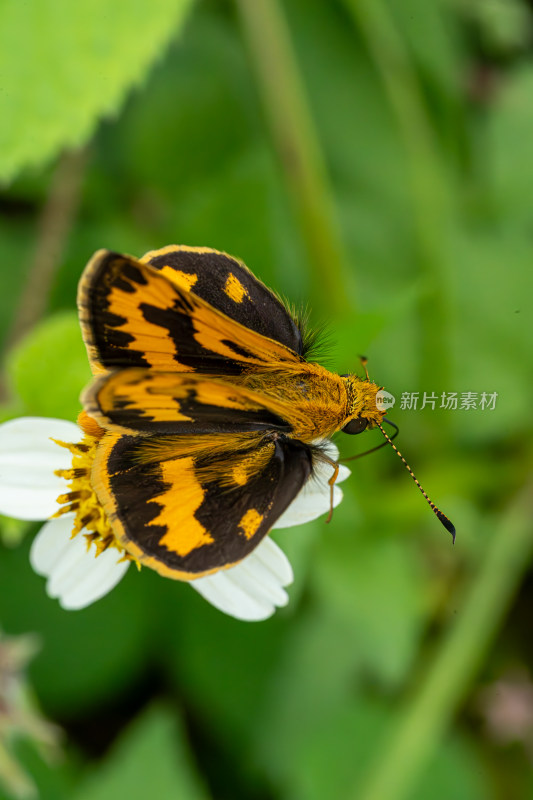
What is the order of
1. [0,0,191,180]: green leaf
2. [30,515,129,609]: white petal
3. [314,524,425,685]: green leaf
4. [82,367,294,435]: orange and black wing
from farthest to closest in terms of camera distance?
1. [314,524,425,685]: green leaf
2. [0,0,191,180]: green leaf
3. [30,515,129,609]: white petal
4. [82,367,294,435]: orange and black wing

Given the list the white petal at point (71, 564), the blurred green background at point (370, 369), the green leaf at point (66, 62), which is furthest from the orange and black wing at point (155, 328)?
the blurred green background at point (370, 369)

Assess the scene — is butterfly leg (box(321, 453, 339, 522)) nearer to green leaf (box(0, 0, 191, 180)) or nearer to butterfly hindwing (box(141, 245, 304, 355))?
butterfly hindwing (box(141, 245, 304, 355))

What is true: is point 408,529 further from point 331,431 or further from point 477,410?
point 331,431

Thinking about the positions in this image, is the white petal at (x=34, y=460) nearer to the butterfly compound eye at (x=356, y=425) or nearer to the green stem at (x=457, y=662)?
the butterfly compound eye at (x=356, y=425)

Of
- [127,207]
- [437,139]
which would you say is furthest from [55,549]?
[437,139]

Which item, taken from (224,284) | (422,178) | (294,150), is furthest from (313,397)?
(422,178)

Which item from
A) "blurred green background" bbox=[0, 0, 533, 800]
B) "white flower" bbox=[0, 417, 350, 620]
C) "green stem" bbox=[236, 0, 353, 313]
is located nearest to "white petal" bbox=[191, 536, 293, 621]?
"white flower" bbox=[0, 417, 350, 620]

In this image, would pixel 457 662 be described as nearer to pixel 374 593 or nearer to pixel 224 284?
pixel 374 593
